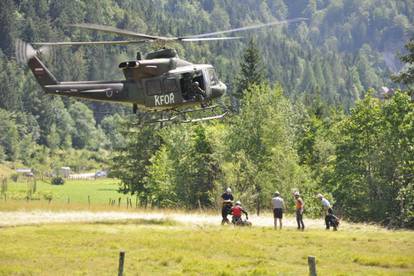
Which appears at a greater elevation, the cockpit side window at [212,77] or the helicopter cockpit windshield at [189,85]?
the cockpit side window at [212,77]

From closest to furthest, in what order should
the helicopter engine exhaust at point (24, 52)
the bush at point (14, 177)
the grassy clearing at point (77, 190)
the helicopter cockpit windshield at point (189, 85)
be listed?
1. the helicopter engine exhaust at point (24, 52)
2. the helicopter cockpit windshield at point (189, 85)
3. the grassy clearing at point (77, 190)
4. the bush at point (14, 177)

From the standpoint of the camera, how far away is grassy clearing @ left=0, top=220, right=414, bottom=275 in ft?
86.5

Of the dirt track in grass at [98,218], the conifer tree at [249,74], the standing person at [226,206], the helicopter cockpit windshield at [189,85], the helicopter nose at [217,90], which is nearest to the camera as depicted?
the helicopter cockpit windshield at [189,85]

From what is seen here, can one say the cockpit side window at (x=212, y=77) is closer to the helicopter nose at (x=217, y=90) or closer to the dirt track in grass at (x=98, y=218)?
the helicopter nose at (x=217, y=90)

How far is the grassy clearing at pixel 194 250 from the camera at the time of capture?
1038 inches

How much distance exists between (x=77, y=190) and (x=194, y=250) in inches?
3940

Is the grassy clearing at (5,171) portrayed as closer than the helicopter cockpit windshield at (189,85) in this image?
No

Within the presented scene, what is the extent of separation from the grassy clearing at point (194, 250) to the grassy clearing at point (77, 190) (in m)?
65.0

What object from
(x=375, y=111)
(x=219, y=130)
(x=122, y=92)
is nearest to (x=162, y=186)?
(x=219, y=130)

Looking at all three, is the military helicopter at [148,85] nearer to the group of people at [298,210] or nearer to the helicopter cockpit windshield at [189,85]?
the helicopter cockpit windshield at [189,85]

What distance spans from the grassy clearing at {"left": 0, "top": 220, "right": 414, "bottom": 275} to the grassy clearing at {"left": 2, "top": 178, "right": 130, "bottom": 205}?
65.0 metres

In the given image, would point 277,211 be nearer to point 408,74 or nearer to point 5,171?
point 408,74

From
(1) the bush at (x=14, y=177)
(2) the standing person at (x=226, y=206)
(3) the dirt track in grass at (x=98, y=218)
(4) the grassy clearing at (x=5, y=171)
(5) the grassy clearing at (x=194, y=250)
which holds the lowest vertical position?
(5) the grassy clearing at (x=194, y=250)

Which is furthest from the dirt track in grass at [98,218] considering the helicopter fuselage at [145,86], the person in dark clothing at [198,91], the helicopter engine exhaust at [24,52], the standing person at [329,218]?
the helicopter engine exhaust at [24,52]
